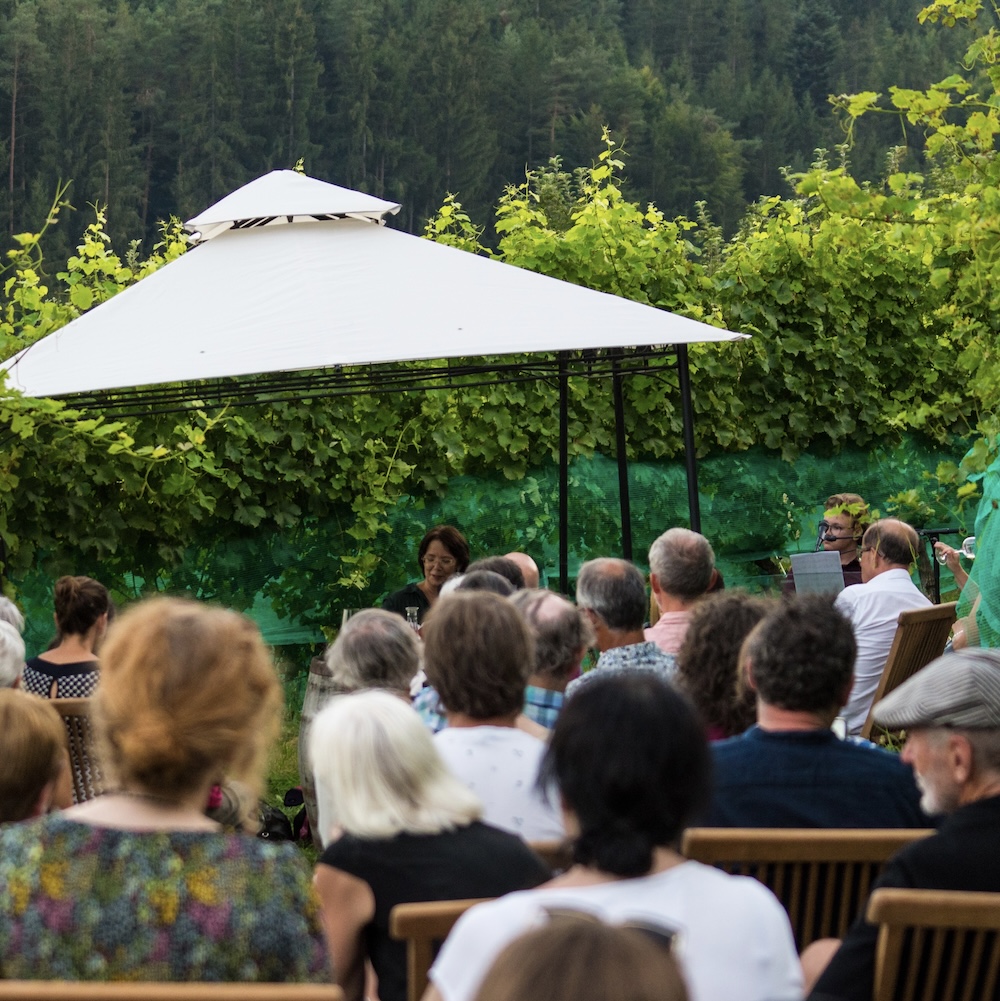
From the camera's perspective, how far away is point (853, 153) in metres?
61.5

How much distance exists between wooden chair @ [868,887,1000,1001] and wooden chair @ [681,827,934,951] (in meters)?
0.21

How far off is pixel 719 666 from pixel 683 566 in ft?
3.87

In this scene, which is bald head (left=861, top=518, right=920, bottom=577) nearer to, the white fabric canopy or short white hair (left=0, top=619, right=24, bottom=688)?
the white fabric canopy

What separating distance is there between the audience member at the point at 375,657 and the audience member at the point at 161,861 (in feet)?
4.57

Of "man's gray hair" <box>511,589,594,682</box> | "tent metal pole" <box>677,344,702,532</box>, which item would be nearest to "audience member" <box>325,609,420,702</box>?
"man's gray hair" <box>511,589,594,682</box>

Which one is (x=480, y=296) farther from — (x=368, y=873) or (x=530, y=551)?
(x=368, y=873)

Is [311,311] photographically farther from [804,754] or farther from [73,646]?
[804,754]

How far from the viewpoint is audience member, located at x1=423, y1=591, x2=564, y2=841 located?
2.86 meters

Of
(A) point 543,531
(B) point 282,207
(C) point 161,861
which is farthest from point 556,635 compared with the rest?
(A) point 543,531

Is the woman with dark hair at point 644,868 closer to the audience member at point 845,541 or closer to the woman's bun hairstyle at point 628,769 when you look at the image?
the woman's bun hairstyle at point 628,769

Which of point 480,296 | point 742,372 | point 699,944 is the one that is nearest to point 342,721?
point 699,944

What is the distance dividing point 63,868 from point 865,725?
3519 millimetres

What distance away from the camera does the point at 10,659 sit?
3.80 meters

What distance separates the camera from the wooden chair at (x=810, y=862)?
2289 mm
